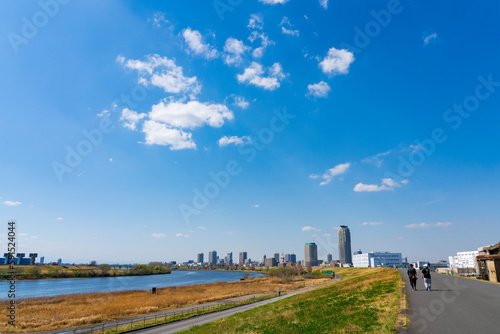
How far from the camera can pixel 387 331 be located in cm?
1263

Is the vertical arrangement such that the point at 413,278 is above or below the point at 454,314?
above

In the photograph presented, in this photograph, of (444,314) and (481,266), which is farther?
(481,266)

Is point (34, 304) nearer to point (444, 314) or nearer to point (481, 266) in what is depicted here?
point (444, 314)

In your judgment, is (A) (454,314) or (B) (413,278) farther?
→ (B) (413,278)

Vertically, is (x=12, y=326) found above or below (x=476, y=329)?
below

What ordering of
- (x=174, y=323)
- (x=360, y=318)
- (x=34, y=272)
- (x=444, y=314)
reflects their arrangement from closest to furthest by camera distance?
1. (x=444, y=314)
2. (x=360, y=318)
3. (x=174, y=323)
4. (x=34, y=272)

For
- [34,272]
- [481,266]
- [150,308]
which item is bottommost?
[34,272]

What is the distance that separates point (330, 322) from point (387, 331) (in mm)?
4876

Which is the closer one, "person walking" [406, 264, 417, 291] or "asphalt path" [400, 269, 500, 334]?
"asphalt path" [400, 269, 500, 334]

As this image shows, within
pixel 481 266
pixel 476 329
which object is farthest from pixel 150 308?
pixel 481 266

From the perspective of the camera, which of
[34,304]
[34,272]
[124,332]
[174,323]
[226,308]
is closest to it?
[124,332]

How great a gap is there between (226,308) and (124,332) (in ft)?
63.2

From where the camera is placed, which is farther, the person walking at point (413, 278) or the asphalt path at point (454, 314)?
the person walking at point (413, 278)

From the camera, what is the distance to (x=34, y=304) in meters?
55.3
